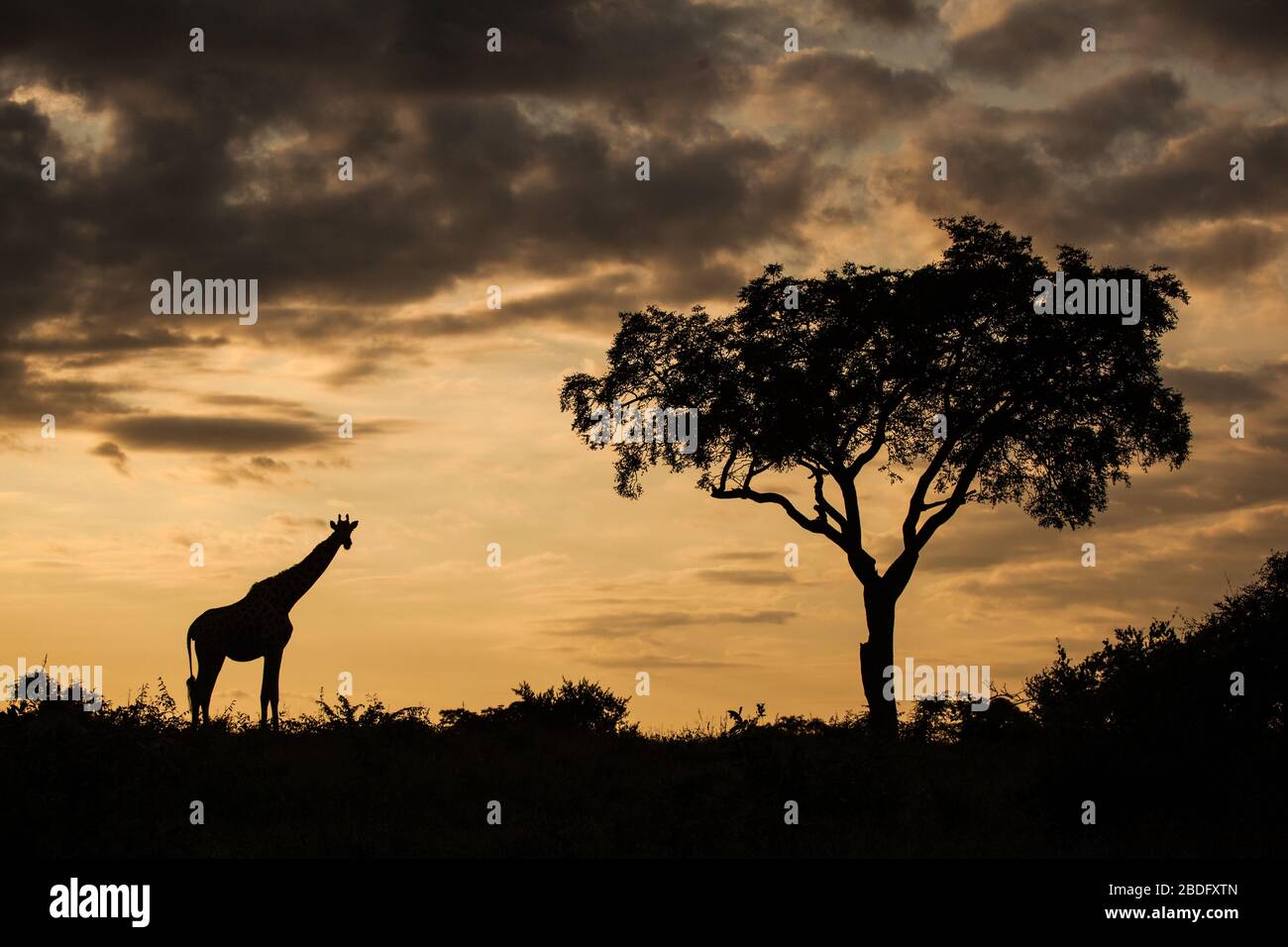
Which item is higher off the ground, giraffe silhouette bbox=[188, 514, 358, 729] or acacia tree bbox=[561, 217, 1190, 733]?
acacia tree bbox=[561, 217, 1190, 733]

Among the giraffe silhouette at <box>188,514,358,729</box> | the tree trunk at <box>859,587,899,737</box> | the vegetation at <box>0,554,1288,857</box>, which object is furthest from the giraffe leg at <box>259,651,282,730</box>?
the tree trunk at <box>859,587,899,737</box>

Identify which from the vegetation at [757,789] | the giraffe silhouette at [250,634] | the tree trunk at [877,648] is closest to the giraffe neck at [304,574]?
the giraffe silhouette at [250,634]

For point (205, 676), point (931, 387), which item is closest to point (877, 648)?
point (931, 387)

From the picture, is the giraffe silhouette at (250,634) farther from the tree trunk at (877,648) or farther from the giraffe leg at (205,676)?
the tree trunk at (877,648)

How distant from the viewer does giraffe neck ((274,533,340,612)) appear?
1070 inches

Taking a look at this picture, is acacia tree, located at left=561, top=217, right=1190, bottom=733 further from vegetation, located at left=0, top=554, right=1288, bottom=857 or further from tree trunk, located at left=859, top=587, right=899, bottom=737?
vegetation, located at left=0, top=554, right=1288, bottom=857

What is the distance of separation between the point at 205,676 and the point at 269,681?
1.59 metres

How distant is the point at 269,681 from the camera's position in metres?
26.2

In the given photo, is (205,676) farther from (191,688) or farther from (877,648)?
(877,648)

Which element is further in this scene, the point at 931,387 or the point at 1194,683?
the point at 931,387

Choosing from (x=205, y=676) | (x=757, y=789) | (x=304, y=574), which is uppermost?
(x=304, y=574)

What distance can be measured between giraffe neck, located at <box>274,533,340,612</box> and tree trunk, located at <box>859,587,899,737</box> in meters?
14.0
